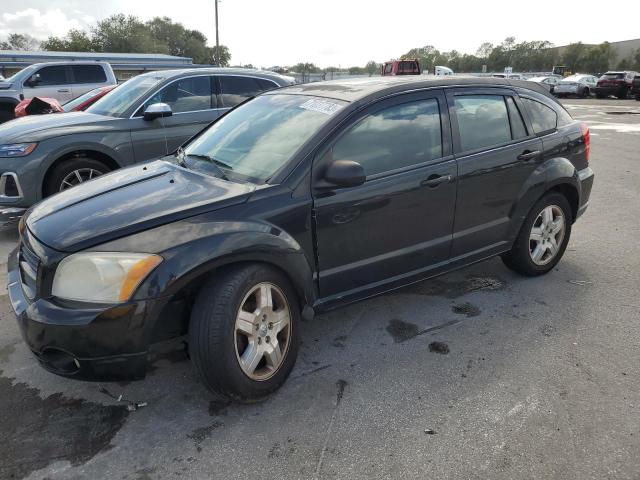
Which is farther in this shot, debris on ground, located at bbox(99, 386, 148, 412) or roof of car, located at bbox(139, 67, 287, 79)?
roof of car, located at bbox(139, 67, 287, 79)

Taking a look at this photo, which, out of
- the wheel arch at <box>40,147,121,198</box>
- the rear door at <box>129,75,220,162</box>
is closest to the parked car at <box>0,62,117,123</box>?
the rear door at <box>129,75,220,162</box>

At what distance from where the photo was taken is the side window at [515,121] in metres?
3.84

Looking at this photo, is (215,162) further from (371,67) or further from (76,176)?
(371,67)

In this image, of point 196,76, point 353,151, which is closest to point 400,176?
point 353,151

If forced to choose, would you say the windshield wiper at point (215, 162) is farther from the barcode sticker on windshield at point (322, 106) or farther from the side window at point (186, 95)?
the side window at point (186, 95)

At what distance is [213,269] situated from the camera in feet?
7.98

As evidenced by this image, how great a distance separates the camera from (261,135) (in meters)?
3.22

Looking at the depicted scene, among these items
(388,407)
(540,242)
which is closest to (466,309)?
(540,242)

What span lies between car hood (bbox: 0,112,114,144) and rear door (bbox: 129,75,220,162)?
40 cm

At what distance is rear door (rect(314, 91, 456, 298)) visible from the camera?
2900 millimetres

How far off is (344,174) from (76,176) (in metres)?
3.97

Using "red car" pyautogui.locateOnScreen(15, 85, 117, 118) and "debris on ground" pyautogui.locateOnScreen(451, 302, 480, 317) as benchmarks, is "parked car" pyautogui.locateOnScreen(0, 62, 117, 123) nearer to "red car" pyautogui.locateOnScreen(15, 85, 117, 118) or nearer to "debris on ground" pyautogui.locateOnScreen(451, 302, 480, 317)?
"red car" pyautogui.locateOnScreen(15, 85, 117, 118)

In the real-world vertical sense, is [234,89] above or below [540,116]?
above

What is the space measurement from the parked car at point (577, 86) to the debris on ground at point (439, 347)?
3237 centimetres
